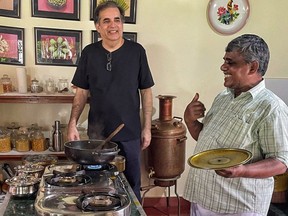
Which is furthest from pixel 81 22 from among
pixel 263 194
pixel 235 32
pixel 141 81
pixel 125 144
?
pixel 263 194

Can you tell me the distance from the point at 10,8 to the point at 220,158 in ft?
6.96

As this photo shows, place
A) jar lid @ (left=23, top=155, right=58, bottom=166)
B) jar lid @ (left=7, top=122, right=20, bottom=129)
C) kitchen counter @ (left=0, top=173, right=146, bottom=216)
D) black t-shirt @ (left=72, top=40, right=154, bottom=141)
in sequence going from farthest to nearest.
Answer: jar lid @ (left=7, top=122, right=20, bottom=129), black t-shirt @ (left=72, top=40, right=154, bottom=141), jar lid @ (left=23, top=155, right=58, bottom=166), kitchen counter @ (left=0, top=173, right=146, bottom=216)

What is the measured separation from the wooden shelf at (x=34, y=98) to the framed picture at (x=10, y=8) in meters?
0.64

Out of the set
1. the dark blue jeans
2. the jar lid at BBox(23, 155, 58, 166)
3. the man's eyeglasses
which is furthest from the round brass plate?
the man's eyeglasses

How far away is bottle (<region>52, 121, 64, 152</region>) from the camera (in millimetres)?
2527

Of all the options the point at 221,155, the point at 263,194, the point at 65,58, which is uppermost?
the point at 65,58

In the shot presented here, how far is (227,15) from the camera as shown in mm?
2848

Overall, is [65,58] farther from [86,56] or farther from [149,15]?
[149,15]

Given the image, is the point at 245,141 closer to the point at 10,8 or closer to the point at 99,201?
the point at 99,201

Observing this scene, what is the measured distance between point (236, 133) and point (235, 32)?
1741mm

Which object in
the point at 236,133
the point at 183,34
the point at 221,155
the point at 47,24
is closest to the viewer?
the point at 221,155

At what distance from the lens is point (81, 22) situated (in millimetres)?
2707

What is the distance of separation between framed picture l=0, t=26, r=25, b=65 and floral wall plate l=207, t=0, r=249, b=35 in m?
1.61

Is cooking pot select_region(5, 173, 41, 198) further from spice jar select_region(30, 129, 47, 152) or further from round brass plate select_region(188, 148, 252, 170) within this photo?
spice jar select_region(30, 129, 47, 152)
